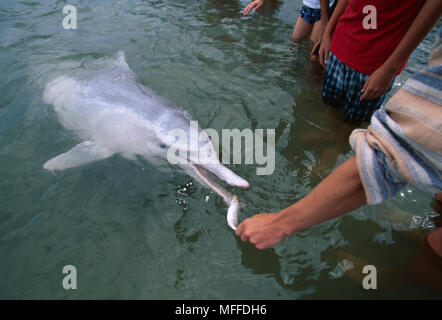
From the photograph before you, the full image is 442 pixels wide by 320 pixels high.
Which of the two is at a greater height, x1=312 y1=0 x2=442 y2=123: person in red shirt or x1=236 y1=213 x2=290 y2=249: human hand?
x1=312 y1=0 x2=442 y2=123: person in red shirt

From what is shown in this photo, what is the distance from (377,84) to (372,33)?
506mm

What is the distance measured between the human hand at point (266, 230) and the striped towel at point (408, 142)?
57cm

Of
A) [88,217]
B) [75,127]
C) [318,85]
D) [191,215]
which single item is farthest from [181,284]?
[318,85]

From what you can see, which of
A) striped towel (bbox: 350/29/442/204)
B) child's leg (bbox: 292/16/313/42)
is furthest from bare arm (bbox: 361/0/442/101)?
child's leg (bbox: 292/16/313/42)

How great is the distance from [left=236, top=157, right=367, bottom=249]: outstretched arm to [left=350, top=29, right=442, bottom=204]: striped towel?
0.30 ft

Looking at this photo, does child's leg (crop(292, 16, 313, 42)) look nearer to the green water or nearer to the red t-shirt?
the green water

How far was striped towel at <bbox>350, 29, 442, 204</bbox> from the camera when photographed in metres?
1.18

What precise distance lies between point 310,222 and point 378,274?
124 centimetres

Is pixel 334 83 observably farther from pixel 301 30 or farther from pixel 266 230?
pixel 301 30

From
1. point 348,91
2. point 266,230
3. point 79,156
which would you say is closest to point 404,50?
point 348,91
